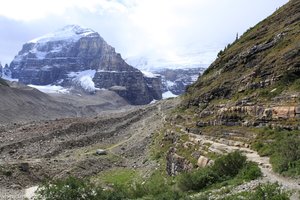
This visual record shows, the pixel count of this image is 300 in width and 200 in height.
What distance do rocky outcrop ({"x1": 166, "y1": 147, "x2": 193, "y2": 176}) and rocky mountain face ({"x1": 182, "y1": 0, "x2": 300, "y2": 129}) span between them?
6911 mm

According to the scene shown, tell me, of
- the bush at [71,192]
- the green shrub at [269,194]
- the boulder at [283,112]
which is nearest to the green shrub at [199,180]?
the bush at [71,192]

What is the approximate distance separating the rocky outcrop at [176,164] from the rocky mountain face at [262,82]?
691cm

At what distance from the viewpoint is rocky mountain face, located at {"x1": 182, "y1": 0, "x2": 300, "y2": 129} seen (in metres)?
46.8

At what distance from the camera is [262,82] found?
182ft

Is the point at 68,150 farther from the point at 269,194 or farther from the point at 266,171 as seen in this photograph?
the point at 269,194

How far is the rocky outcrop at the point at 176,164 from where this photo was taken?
47.8 metres

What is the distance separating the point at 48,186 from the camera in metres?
40.1

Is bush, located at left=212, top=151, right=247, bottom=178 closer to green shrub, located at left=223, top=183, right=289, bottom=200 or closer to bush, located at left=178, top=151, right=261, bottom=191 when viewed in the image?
bush, located at left=178, top=151, right=261, bottom=191

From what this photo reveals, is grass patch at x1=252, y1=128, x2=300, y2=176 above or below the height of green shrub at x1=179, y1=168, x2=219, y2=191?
above

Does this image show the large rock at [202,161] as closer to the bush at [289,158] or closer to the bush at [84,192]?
the bush at [84,192]

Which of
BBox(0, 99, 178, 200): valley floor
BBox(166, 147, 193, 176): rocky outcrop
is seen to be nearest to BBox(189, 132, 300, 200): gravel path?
BBox(166, 147, 193, 176): rocky outcrop

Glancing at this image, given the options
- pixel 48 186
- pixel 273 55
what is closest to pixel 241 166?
pixel 48 186

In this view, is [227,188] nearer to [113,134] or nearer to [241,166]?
[241,166]

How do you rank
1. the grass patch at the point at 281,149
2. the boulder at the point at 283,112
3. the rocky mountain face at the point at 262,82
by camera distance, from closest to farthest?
1. the grass patch at the point at 281,149
2. the boulder at the point at 283,112
3. the rocky mountain face at the point at 262,82
